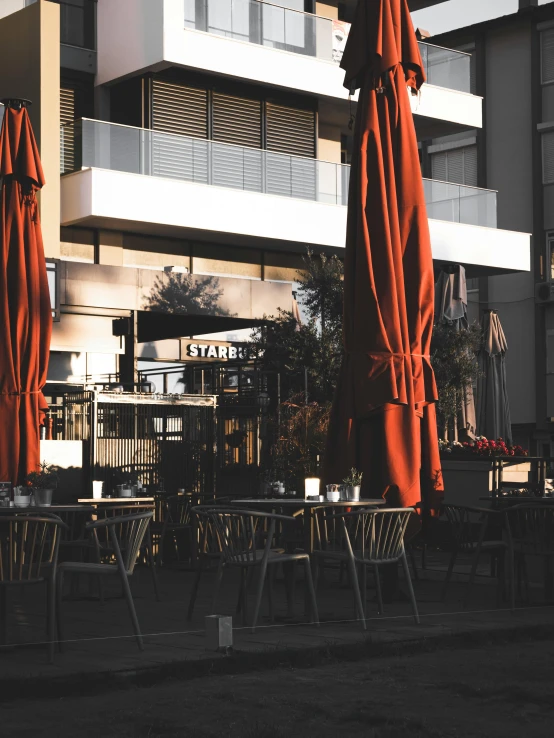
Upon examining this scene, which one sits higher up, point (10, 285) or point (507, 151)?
point (507, 151)

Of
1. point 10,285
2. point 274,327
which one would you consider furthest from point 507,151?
point 10,285

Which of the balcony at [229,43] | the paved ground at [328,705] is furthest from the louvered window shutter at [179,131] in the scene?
the paved ground at [328,705]

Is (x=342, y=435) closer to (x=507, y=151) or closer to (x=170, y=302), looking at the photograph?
(x=170, y=302)

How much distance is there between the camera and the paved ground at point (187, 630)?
654 centimetres

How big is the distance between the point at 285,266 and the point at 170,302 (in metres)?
4.91

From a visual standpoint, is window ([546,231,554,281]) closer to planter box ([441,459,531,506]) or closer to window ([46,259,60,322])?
window ([46,259,60,322])

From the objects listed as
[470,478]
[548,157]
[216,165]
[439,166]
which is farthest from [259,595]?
[439,166]

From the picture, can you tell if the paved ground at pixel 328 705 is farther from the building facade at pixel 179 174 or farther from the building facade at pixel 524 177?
the building facade at pixel 524 177

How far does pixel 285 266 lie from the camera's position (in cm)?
2656

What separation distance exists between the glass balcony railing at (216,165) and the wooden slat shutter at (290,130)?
1.43 metres

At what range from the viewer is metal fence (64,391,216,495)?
1433 centimetres

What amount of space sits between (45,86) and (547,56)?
63.2 ft

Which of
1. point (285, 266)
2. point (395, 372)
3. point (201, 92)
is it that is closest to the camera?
point (395, 372)

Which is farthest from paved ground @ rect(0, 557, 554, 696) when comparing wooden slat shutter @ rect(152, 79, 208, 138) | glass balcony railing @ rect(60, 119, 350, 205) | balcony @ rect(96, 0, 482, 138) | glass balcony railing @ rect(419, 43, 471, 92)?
glass balcony railing @ rect(419, 43, 471, 92)
